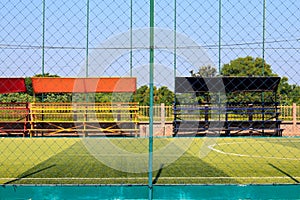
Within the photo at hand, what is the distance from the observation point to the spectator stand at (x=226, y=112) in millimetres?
13727

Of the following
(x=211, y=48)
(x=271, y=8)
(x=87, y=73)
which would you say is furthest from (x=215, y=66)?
(x=271, y=8)

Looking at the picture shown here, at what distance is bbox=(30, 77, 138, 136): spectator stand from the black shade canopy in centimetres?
183

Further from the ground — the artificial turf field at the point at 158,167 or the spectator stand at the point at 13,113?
the spectator stand at the point at 13,113

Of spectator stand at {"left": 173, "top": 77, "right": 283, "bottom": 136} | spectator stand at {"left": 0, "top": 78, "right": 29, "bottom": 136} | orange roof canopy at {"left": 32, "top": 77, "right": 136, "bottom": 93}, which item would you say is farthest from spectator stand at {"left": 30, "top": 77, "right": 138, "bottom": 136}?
spectator stand at {"left": 173, "top": 77, "right": 283, "bottom": 136}

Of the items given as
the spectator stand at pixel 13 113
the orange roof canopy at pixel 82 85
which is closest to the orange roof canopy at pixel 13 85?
the spectator stand at pixel 13 113

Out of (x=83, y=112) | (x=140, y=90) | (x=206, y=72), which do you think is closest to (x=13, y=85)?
(x=83, y=112)

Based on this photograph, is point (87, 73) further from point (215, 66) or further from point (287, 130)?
point (287, 130)

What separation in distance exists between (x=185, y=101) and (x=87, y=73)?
532cm

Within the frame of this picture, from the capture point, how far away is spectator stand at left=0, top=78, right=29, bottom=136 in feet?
44.1

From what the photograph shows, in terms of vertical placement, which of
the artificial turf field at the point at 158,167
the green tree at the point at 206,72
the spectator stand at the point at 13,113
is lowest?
the artificial turf field at the point at 158,167

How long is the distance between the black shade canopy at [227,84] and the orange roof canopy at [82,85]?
68.2 inches

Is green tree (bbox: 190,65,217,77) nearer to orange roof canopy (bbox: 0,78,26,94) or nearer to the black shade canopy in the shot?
the black shade canopy

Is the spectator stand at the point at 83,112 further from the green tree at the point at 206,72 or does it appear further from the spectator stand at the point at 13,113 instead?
the green tree at the point at 206,72

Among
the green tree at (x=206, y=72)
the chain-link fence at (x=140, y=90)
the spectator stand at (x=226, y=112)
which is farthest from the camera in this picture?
the spectator stand at (x=226, y=112)
